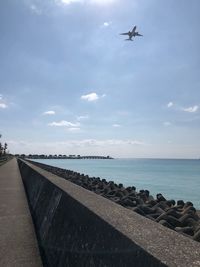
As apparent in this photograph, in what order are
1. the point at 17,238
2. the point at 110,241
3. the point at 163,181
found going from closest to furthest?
the point at 110,241 → the point at 17,238 → the point at 163,181

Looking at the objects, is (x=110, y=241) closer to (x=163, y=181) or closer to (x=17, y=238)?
(x=17, y=238)

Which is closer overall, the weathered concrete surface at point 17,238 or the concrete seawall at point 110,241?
the concrete seawall at point 110,241

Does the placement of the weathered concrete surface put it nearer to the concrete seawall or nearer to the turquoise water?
the concrete seawall

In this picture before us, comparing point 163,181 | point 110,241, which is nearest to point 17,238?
point 110,241

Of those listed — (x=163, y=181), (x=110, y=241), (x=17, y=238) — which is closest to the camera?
(x=110, y=241)

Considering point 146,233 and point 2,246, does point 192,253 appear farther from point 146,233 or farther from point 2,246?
point 2,246

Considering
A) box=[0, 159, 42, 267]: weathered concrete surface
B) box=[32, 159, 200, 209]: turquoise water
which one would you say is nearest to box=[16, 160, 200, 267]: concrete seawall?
box=[0, 159, 42, 267]: weathered concrete surface

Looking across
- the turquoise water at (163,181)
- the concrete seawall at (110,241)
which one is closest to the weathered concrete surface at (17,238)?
the concrete seawall at (110,241)

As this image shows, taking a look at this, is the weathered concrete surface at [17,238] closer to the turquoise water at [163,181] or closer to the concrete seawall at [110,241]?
the concrete seawall at [110,241]

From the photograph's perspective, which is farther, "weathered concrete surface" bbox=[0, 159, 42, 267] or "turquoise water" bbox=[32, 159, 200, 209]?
"turquoise water" bbox=[32, 159, 200, 209]

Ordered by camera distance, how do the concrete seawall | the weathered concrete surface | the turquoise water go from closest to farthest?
the concrete seawall
the weathered concrete surface
the turquoise water

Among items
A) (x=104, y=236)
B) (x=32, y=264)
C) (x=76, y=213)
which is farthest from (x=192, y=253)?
(x=32, y=264)

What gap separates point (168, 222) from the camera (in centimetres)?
625

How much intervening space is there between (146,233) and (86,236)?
0.79m
